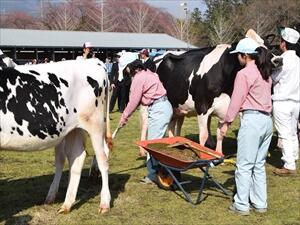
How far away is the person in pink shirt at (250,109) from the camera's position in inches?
224

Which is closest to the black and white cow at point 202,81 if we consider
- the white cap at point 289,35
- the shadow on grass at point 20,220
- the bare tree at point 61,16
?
the white cap at point 289,35

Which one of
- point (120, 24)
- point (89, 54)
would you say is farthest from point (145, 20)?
point (89, 54)

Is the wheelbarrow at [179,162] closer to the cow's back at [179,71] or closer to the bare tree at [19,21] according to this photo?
the cow's back at [179,71]

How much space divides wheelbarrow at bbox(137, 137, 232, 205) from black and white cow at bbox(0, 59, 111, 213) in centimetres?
67

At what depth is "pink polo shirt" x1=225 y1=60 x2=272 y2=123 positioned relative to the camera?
566cm

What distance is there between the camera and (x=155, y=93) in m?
7.01

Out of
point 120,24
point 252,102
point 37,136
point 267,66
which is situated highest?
point 267,66

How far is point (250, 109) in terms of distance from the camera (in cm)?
574

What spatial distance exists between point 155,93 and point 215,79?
1.72 meters

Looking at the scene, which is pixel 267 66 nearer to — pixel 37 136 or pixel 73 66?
pixel 73 66

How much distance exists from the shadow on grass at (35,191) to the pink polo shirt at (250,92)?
80.3 inches

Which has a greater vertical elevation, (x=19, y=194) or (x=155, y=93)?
(x=155, y=93)

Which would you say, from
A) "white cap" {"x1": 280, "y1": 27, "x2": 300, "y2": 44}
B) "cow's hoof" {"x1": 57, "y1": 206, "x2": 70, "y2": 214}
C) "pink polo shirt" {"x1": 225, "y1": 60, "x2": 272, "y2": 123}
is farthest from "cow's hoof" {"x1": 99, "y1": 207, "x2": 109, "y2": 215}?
"white cap" {"x1": 280, "y1": 27, "x2": 300, "y2": 44}

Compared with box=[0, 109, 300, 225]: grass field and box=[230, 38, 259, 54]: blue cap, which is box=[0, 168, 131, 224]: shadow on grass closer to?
box=[0, 109, 300, 225]: grass field
